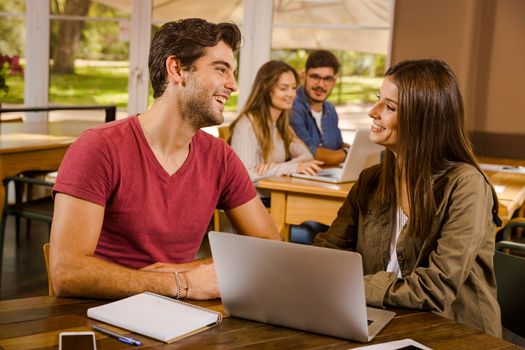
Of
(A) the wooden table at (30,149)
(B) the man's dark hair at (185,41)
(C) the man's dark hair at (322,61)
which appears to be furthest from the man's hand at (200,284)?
(C) the man's dark hair at (322,61)

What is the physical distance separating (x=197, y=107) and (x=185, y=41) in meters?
0.19

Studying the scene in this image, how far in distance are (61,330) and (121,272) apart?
11.8 inches

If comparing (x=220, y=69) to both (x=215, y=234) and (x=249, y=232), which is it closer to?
(x=249, y=232)

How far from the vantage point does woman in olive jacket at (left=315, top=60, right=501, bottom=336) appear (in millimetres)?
1829

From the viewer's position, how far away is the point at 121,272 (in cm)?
171

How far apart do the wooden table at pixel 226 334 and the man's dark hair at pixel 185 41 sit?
753 millimetres

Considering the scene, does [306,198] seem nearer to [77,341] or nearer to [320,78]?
[320,78]

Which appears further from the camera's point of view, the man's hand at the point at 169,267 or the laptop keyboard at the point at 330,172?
the laptop keyboard at the point at 330,172

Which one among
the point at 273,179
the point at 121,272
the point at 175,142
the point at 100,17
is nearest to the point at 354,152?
the point at 273,179

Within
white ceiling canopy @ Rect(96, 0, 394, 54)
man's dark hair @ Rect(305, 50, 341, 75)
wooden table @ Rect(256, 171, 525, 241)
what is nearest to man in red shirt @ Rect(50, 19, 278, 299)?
wooden table @ Rect(256, 171, 525, 241)

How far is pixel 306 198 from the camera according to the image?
3344 millimetres

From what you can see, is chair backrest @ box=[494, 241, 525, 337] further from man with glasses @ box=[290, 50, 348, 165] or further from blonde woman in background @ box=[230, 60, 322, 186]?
man with glasses @ box=[290, 50, 348, 165]

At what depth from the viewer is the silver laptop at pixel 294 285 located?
4.63 feet

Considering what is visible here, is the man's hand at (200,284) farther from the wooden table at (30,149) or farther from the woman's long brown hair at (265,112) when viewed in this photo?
the wooden table at (30,149)
